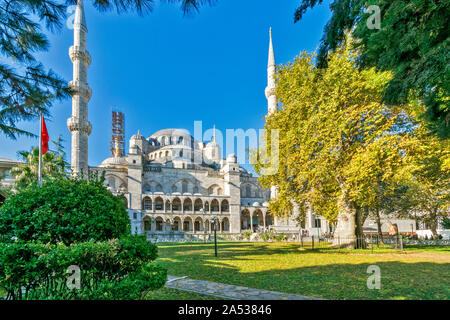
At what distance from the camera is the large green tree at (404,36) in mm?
4082

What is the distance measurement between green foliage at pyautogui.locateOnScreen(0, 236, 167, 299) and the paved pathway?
1.85 metres

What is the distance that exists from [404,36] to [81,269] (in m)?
6.22

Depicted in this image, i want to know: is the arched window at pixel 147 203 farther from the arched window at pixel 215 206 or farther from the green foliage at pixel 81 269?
the green foliage at pixel 81 269

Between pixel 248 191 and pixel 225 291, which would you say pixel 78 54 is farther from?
pixel 248 191

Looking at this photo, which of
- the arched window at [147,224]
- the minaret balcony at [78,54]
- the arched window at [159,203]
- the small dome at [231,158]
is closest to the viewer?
the minaret balcony at [78,54]

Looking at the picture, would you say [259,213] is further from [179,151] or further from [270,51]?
[270,51]

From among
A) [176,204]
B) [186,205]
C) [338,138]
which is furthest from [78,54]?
[338,138]

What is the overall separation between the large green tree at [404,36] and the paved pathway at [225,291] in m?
4.28

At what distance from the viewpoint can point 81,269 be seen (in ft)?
12.6

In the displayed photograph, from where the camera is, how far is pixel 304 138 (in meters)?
14.4

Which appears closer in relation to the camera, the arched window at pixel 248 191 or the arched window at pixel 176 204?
the arched window at pixel 176 204

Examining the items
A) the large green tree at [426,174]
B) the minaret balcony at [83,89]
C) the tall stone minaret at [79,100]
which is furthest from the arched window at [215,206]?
the large green tree at [426,174]
